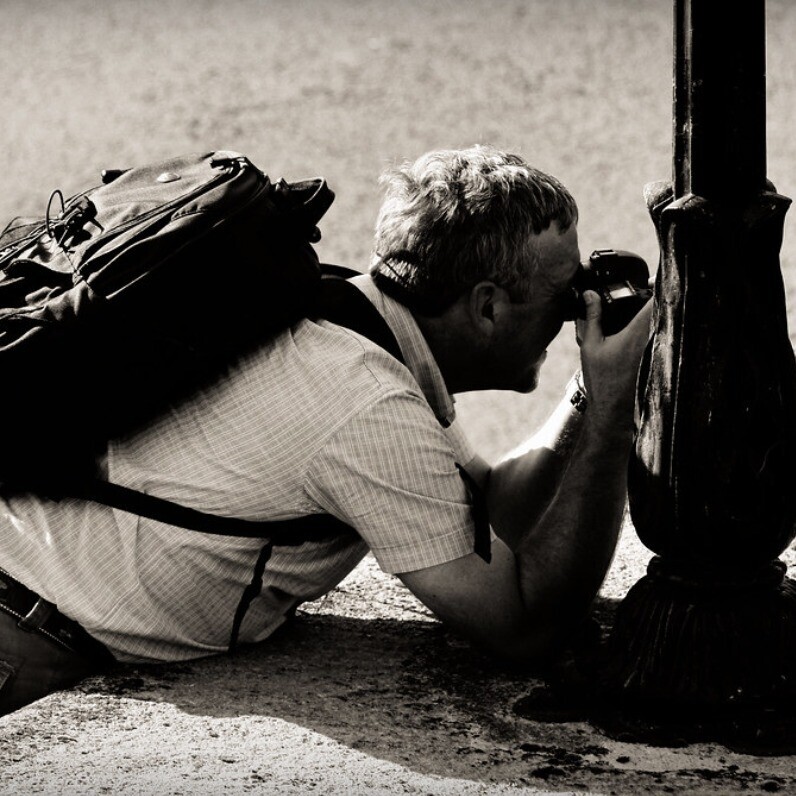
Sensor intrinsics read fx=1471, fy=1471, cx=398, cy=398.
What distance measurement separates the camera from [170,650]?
108 inches

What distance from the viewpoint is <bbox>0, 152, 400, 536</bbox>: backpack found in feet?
8.19

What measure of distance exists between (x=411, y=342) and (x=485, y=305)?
0.16 m

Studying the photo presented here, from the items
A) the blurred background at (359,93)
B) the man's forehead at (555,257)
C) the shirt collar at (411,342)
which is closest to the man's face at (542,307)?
the man's forehead at (555,257)

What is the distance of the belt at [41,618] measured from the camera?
2643mm

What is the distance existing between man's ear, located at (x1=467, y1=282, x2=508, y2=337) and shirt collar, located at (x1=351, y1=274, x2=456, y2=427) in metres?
0.11

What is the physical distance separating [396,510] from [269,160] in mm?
5410

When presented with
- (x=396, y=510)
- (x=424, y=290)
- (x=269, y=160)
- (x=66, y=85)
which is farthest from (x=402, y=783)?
(x=66, y=85)

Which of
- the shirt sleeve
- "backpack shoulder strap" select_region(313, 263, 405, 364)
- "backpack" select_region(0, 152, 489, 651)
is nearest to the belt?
"backpack" select_region(0, 152, 489, 651)

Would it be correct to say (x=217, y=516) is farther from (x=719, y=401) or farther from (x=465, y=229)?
(x=719, y=401)

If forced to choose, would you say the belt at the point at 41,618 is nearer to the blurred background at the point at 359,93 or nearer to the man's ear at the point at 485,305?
the man's ear at the point at 485,305

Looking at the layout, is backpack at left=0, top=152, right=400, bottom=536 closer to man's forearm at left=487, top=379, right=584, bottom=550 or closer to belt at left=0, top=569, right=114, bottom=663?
belt at left=0, top=569, right=114, bottom=663

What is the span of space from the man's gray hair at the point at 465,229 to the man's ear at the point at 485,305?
15mm

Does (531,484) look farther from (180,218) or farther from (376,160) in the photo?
(376,160)

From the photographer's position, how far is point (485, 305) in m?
2.85
